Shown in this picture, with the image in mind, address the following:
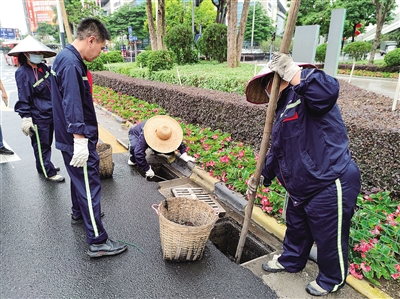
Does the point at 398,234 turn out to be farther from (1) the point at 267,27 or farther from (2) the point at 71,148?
(1) the point at 267,27

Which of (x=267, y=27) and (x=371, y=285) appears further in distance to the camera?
(x=267, y=27)

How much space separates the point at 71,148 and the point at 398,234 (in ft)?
9.56

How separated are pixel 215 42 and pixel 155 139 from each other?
11732 mm

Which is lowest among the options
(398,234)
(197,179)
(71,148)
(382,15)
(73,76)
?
(197,179)

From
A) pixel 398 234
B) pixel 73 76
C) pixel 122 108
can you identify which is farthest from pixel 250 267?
pixel 122 108

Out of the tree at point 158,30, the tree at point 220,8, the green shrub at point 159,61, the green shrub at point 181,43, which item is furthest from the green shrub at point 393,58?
the green shrub at point 159,61

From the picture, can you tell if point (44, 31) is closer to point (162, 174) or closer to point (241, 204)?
point (162, 174)

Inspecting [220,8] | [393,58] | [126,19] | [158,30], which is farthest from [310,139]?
[126,19]

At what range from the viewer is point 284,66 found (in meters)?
1.95

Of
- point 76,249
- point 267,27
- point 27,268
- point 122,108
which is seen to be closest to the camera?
point 27,268

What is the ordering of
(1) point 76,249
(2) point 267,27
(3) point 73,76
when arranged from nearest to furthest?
(3) point 73,76 < (1) point 76,249 < (2) point 267,27

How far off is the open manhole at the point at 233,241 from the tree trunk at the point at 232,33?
32.3ft

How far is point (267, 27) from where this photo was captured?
56.3m

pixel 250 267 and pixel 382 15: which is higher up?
pixel 382 15
